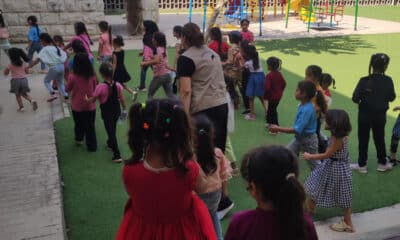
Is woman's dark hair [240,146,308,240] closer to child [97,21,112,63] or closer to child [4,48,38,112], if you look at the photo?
child [4,48,38,112]

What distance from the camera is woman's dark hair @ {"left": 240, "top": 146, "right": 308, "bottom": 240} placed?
1.99m

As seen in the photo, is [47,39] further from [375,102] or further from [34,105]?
[375,102]

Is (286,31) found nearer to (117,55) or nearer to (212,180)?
(117,55)

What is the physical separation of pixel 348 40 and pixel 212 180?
1361 centimetres

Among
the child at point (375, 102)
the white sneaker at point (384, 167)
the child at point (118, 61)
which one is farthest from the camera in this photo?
the child at point (118, 61)

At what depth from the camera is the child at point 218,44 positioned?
22.3ft

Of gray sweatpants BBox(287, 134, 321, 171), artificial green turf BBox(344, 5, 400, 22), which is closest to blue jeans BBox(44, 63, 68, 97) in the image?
gray sweatpants BBox(287, 134, 321, 171)

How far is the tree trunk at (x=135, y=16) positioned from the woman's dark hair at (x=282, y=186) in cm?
1513

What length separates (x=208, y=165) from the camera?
3.40 meters

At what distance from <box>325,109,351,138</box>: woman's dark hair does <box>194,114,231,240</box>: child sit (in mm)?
1192

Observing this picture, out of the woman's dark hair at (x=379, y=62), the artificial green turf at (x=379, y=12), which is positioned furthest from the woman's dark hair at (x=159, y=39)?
the artificial green turf at (x=379, y=12)

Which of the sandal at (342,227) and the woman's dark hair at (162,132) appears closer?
the woman's dark hair at (162,132)

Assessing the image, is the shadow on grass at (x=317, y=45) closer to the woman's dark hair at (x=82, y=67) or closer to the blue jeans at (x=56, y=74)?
the blue jeans at (x=56, y=74)

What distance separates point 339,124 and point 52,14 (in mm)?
12981
